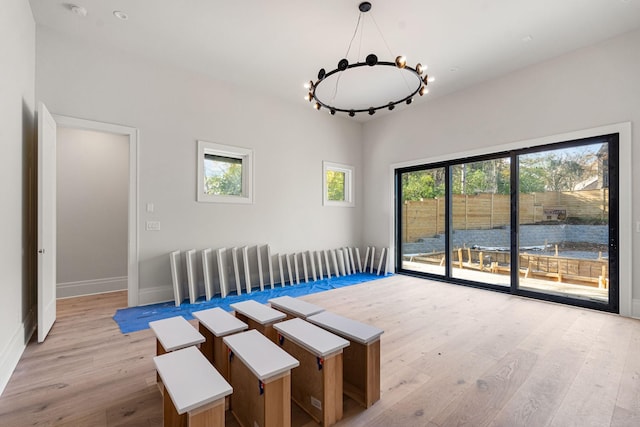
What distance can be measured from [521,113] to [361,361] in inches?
174

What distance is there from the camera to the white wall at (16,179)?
2203 millimetres

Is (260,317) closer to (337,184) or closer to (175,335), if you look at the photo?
(175,335)

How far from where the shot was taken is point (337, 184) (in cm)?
646

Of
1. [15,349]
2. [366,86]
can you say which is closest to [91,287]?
[15,349]

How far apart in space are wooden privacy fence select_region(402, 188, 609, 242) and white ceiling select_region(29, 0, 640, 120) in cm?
196

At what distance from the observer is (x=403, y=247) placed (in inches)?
240

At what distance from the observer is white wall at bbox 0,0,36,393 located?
7.23ft

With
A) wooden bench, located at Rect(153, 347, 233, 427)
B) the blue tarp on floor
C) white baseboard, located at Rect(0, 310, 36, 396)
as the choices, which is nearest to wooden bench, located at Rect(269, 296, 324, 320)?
wooden bench, located at Rect(153, 347, 233, 427)

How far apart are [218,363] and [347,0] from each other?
3.49 m

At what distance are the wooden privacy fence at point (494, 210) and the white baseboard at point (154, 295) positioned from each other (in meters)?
4.47

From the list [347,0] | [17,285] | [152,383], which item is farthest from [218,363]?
[347,0]

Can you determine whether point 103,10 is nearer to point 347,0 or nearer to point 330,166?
point 347,0

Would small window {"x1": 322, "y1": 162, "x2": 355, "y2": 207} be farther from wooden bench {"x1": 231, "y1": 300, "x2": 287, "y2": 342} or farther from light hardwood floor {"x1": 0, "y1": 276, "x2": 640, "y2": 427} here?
wooden bench {"x1": 231, "y1": 300, "x2": 287, "y2": 342}

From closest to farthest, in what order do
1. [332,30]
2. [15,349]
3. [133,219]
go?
1. [15,349]
2. [332,30]
3. [133,219]
